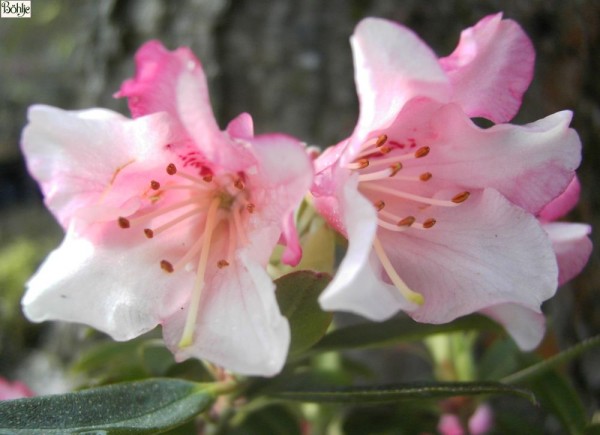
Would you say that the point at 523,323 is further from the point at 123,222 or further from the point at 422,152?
the point at 123,222

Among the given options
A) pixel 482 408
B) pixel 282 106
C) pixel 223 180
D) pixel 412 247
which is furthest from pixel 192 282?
pixel 282 106

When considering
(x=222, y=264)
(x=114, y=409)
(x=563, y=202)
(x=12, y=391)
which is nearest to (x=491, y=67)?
(x=563, y=202)

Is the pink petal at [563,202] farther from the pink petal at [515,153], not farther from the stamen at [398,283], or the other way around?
the stamen at [398,283]

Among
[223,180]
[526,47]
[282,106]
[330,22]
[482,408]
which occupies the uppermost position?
[526,47]

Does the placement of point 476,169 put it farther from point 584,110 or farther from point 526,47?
point 584,110

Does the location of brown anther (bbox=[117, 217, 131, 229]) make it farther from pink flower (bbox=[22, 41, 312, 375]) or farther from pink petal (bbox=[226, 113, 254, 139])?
pink petal (bbox=[226, 113, 254, 139])

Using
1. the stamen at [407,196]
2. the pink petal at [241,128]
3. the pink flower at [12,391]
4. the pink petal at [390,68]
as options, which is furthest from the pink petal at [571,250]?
the pink flower at [12,391]
